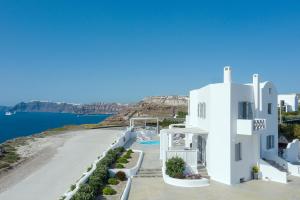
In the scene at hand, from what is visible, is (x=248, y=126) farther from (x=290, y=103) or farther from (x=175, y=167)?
(x=290, y=103)

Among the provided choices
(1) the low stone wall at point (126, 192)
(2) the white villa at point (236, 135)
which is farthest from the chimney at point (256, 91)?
(1) the low stone wall at point (126, 192)

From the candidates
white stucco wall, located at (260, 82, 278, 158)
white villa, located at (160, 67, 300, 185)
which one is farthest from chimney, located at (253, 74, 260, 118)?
white stucco wall, located at (260, 82, 278, 158)

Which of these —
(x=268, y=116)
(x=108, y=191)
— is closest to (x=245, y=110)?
(x=268, y=116)

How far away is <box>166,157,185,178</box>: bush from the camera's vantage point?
18.8 meters

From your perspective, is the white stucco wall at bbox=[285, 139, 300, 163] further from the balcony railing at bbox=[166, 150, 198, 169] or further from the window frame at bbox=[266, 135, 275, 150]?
the balcony railing at bbox=[166, 150, 198, 169]

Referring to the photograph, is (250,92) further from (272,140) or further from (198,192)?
(198,192)

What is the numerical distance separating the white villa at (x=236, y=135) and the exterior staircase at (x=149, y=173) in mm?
1038

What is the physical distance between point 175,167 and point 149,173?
85.5 inches

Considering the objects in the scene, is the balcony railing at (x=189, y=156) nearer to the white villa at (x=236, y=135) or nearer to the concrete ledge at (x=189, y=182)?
the white villa at (x=236, y=135)

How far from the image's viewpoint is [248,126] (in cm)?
1816

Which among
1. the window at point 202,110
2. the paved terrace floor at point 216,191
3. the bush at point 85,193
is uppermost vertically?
the window at point 202,110

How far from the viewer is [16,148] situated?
1480 inches

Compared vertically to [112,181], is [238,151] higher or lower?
higher

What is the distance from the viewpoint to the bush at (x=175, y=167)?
1875 centimetres
